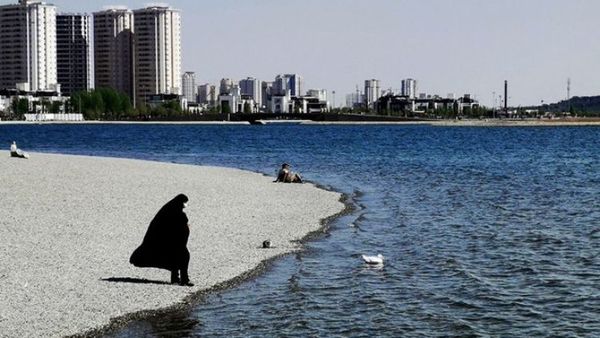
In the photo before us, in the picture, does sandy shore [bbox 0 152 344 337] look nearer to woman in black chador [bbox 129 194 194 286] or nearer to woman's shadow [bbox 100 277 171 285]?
woman's shadow [bbox 100 277 171 285]

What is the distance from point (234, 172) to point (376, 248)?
31.2 meters

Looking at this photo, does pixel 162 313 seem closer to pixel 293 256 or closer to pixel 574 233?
pixel 293 256

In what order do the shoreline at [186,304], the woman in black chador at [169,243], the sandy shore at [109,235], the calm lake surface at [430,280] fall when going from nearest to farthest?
1. the shoreline at [186,304]
2. the calm lake surface at [430,280]
3. the sandy shore at [109,235]
4. the woman in black chador at [169,243]

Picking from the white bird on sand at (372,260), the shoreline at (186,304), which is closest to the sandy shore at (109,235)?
the shoreline at (186,304)

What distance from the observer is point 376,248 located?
2603 cm

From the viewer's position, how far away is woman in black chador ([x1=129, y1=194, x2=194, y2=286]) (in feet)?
62.6

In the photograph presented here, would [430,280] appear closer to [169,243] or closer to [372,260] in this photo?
[372,260]

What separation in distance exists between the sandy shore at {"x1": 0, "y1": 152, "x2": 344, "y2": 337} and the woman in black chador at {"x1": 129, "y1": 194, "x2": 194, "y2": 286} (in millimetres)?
396

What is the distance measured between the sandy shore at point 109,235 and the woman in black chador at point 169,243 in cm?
40

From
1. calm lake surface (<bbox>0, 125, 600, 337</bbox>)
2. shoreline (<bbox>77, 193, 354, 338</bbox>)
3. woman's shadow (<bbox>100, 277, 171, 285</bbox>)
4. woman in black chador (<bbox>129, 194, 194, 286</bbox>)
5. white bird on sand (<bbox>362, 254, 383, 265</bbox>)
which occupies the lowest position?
calm lake surface (<bbox>0, 125, 600, 337</bbox>)

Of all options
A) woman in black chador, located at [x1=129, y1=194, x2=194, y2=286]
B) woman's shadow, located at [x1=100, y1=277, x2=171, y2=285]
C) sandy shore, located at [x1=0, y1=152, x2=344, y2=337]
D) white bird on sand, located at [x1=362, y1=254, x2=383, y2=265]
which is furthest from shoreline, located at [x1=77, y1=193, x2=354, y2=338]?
white bird on sand, located at [x1=362, y1=254, x2=383, y2=265]

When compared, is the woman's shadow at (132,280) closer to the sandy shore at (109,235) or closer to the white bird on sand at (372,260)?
the sandy shore at (109,235)

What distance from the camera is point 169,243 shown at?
19375mm

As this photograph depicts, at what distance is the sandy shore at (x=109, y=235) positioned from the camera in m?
17.5
